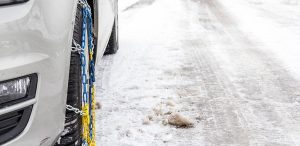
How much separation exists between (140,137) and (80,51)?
41.0 inches

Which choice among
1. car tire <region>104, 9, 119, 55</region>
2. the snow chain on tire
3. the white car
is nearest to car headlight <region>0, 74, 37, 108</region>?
the white car

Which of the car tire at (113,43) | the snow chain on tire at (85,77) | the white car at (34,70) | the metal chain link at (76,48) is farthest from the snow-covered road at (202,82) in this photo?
the white car at (34,70)

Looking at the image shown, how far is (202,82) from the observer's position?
→ 4250 millimetres

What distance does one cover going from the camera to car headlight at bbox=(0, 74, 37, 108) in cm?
170

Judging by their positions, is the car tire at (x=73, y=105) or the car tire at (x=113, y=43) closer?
the car tire at (x=73, y=105)

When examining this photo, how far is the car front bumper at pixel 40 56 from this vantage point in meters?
1.68

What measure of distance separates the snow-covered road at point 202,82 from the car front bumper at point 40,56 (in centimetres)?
116

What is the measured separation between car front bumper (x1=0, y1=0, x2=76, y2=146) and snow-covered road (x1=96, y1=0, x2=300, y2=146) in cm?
116

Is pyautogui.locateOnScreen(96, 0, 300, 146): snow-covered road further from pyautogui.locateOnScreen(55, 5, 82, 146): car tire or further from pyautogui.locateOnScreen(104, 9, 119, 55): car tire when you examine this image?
pyautogui.locateOnScreen(55, 5, 82, 146): car tire

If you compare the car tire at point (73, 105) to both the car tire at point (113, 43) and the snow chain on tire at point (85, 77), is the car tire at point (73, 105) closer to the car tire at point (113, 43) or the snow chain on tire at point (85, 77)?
the snow chain on tire at point (85, 77)

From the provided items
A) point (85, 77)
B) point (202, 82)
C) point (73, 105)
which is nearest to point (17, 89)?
point (73, 105)

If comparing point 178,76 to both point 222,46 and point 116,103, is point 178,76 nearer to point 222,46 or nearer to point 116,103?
point 116,103

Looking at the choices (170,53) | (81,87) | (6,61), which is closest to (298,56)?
(170,53)

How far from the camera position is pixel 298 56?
17.3 ft
